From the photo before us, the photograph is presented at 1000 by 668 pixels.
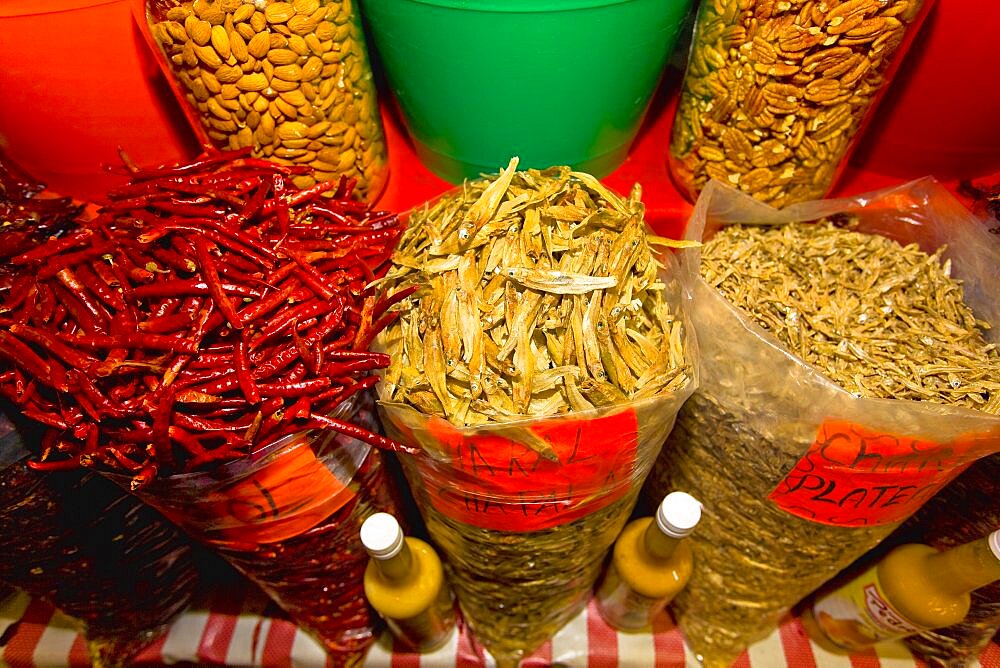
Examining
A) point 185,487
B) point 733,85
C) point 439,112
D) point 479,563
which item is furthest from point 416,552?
point 733,85

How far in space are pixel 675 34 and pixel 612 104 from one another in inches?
4.6

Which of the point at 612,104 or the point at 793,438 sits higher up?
the point at 612,104

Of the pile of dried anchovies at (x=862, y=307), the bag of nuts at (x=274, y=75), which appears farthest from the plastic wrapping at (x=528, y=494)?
the bag of nuts at (x=274, y=75)

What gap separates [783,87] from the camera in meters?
0.84

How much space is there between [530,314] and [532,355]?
4 centimetres

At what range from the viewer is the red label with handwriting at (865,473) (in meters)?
0.74

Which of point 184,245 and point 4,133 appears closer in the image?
point 184,245

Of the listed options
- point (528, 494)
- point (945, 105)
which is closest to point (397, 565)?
point (528, 494)

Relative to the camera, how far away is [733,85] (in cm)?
88

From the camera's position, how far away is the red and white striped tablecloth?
1.11 metres

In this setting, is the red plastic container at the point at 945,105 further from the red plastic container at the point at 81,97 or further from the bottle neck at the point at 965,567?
the red plastic container at the point at 81,97

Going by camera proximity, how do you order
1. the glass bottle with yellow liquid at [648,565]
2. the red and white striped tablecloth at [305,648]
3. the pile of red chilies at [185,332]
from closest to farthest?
the pile of red chilies at [185,332] → the glass bottle with yellow liquid at [648,565] → the red and white striped tablecloth at [305,648]

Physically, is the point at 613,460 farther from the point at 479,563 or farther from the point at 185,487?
the point at 185,487

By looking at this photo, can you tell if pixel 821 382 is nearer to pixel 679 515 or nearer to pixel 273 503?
pixel 679 515
